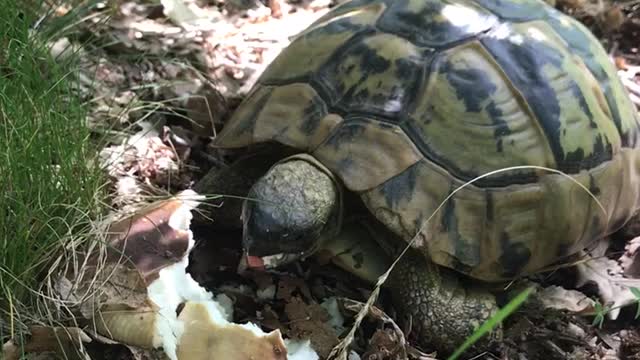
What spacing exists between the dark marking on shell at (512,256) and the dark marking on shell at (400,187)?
12.4 inches

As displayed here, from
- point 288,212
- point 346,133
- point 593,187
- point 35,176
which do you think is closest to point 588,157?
point 593,187

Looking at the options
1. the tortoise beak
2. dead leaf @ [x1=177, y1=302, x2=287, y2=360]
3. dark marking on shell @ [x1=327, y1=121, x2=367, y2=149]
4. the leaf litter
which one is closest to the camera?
dead leaf @ [x1=177, y1=302, x2=287, y2=360]

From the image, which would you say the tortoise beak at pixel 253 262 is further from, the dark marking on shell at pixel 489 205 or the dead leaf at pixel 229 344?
the dark marking on shell at pixel 489 205

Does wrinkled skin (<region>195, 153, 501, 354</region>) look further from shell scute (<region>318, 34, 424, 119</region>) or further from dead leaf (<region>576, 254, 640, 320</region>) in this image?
dead leaf (<region>576, 254, 640, 320</region>)

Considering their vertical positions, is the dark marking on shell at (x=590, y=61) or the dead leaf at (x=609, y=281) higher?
the dark marking on shell at (x=590, y=61)

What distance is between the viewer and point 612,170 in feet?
8.12

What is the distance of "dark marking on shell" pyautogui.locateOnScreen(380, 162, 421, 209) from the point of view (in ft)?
7.07

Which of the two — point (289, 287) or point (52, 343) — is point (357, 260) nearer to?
point (289, 287)

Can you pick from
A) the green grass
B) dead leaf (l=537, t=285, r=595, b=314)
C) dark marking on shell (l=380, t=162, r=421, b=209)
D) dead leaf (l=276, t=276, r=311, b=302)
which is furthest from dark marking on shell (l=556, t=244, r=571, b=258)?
the green grass

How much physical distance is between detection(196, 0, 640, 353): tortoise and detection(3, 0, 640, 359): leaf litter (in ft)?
0.52

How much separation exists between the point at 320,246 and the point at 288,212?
0.80 feet

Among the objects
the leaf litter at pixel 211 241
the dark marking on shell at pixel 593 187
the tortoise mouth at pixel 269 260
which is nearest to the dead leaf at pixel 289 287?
the leaf litter at pixel 211 241

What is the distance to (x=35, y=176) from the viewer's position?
197cm

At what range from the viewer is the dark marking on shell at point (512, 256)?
2.25 metres
